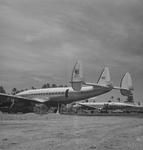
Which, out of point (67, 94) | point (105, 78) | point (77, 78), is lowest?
point (67, 94)

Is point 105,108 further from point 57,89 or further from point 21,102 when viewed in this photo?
point 21,102

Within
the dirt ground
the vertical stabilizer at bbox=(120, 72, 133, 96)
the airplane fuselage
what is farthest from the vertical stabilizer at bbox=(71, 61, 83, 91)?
the dirt ground

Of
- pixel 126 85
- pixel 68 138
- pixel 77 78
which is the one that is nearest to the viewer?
pixel 68 138

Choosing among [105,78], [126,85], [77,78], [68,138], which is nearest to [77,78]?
[77,78]

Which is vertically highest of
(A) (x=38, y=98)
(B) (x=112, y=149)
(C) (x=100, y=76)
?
(C) (x=100, y=76)

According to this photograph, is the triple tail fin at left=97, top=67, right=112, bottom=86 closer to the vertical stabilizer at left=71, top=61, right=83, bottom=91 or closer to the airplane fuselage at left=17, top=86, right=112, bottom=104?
the airplane fuselage at left=17, top=86, right=112, bottom=104

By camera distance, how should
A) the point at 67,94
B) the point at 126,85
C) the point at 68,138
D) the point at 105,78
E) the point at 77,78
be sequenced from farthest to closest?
the point at 67,94, the point at 126,85, the point at 105,78, the point at 77,78, the point at 68,138

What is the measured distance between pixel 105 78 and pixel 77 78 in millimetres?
8381

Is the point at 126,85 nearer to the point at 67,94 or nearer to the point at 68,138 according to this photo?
the point at 67,94

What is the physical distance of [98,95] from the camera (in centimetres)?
5475

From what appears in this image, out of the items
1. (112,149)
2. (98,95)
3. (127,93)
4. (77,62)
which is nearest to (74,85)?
(77,62)

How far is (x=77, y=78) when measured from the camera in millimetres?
48625

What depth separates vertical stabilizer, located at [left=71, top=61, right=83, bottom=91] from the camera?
4838 cm

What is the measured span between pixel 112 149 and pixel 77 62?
135 ft
